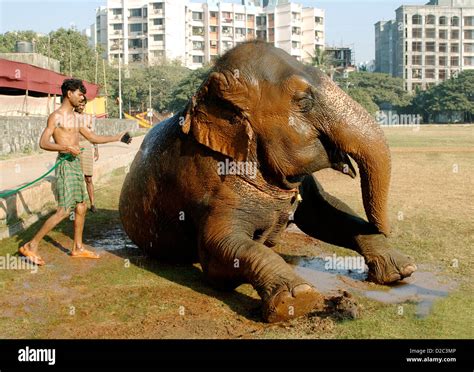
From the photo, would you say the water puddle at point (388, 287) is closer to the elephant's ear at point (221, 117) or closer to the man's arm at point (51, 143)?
the elephant's ear at point (221, 117)

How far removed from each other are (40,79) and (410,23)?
112m

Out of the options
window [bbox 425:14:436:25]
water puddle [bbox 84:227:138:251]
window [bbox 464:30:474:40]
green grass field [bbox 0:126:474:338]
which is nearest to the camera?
green grass field [bbox 0:126:474:338]

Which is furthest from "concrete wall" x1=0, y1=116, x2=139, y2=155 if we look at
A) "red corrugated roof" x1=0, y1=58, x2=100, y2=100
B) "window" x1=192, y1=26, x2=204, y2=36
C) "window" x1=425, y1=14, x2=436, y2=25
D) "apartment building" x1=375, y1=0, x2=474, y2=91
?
"window" x1=425, y1=14, x2=436, y2=25

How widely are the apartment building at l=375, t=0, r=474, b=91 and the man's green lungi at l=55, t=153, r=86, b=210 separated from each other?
401ft

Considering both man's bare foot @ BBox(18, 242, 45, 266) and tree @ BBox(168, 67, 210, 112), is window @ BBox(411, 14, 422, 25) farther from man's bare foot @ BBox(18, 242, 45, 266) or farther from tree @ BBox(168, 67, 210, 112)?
man's bare foot @ BBox(18, 242, 45, 266)

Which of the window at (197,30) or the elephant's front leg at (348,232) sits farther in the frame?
the window at (197,30)

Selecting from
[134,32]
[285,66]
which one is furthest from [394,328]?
[134,32]

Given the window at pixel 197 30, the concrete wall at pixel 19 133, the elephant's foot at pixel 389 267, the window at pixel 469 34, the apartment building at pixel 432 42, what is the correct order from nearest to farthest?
the elephant's foot at pixel 389 267 < the concrete wall at pixel 19 133 < the apartment building at pixel 432 42 < the window at pixel 469 34 < the window at pixel 197 30

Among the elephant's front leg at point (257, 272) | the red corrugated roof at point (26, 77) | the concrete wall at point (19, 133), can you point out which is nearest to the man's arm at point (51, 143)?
the elephant's front leg at point (257, 272)

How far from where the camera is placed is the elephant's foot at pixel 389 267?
23.1 ft

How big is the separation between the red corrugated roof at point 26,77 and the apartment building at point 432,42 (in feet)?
348

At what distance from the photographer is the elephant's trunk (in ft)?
19.6

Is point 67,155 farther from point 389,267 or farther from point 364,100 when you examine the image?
point 364,100

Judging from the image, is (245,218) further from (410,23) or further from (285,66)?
(410,23)
